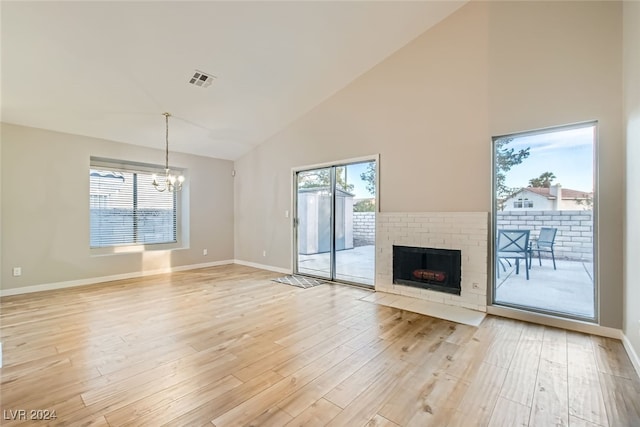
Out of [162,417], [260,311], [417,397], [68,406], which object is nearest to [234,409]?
[162,417]

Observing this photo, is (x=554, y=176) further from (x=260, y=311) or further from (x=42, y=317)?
(x=42, y=317)

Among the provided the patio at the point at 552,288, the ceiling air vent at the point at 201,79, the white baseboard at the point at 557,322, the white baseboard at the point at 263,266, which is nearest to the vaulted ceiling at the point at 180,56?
the ceiling air vent at the point at 201,79

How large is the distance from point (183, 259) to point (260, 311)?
3.74m

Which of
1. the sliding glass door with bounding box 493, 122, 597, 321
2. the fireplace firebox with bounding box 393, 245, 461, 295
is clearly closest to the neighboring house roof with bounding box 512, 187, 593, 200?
the sliding glass door with bounding box 493, 122, 597, 321

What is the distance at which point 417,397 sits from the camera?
1930 millimetres

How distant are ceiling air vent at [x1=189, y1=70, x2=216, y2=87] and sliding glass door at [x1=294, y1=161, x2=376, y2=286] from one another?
245 cm

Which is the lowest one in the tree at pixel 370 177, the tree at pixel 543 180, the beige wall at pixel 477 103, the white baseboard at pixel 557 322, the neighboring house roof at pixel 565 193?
the white baseboard at pixel 557 322

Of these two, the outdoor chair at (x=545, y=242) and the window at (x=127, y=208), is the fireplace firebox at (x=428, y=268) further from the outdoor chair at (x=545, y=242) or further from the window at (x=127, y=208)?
the window at (x=127, y=208)

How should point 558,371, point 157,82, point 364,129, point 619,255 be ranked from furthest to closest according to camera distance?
1. point 364,129
2. point 157,82
3. point 619,255
4. point 558,371

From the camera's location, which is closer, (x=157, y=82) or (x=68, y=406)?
(x=68, y=406)

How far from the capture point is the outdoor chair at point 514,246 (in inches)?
140

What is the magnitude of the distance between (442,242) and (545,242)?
1170 mm

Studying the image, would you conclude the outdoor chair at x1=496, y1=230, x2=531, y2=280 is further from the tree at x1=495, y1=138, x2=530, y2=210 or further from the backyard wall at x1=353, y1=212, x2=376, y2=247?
the backyard wall at x1=353, y1=212, x2=376, y2=247

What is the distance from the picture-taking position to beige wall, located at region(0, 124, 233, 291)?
14.6 feet
